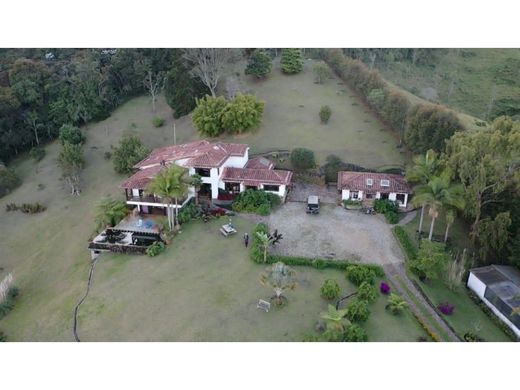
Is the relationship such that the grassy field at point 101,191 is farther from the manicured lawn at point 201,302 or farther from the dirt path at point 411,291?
the dirt path at point 411,291

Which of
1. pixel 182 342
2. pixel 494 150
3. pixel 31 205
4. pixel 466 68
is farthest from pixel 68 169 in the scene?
pixel 466 68

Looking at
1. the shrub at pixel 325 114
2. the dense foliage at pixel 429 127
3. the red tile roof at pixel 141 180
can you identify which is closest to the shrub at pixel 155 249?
the red tile roof at pixel 141 180

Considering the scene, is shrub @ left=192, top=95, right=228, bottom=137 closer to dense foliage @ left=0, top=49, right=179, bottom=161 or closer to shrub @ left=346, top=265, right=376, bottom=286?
dense foliage @ left=0, top=49, right=179, bottom=161

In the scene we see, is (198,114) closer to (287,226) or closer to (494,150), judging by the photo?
(287,226)

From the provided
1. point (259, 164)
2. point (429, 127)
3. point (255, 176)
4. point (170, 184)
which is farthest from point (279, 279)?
point (429, 127)

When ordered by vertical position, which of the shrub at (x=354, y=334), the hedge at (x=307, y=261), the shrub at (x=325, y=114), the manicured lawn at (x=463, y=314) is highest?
the shrub at (x=325, y=114)

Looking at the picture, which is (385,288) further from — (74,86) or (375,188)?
(74,86)
